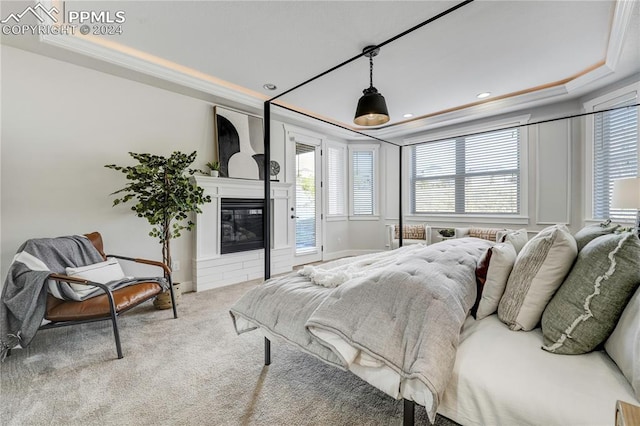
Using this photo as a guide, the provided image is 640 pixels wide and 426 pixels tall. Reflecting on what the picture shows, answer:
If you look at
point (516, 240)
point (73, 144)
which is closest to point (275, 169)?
point (73, 144)

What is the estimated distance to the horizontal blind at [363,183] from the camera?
607 cm

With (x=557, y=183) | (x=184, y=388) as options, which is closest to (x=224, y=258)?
(x=184, y=388)

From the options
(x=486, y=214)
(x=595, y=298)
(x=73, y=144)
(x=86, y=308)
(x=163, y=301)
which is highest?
→ (x=73, y=144)

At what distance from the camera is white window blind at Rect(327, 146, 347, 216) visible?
18.8 ft

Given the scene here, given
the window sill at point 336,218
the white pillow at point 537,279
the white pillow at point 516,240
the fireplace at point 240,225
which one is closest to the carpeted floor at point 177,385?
the white pillow at point 537,279

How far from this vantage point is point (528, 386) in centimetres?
95

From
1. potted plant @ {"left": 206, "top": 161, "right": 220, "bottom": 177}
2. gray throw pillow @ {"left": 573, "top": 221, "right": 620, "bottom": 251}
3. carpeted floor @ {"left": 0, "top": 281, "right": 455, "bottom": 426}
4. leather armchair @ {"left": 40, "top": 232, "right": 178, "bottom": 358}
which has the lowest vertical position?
carpeted floor @ {"left": 0, "top": 281, "right": 455, "bottom": 426}

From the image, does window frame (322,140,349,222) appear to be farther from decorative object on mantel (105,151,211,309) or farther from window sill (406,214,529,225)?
decorative object on mantel (105,151,211,309)

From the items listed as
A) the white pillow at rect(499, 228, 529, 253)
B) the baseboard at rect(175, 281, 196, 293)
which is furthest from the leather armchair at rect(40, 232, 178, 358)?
the white pillow at rect(499, 228, 529, 253)

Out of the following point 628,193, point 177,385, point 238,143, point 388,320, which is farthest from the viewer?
point 238,143

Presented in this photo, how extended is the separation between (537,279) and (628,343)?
378mm

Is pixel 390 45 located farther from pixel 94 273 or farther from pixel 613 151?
pixel 94 273

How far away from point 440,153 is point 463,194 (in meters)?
0.90

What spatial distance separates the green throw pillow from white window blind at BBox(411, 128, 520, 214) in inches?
145
